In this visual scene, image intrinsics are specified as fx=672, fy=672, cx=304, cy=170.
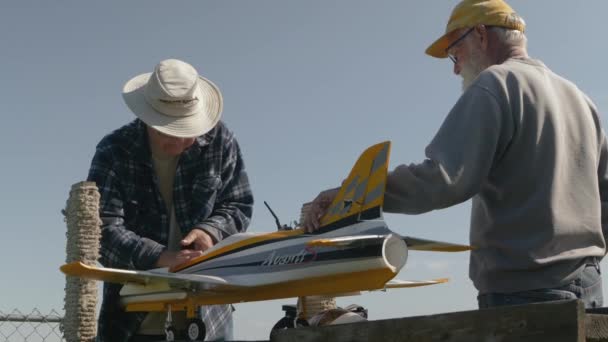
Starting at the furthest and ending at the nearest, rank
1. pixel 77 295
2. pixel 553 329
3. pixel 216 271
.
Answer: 1. pixel 216 271
2. pixel 77 295
3. pixel 553 329

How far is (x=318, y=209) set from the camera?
3.93 meters

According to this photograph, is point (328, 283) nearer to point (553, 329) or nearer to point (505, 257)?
point (505, 257)

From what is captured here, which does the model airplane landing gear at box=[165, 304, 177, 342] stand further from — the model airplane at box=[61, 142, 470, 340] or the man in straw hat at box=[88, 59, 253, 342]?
the man in straw hat at box=[88, 59, 253, 342]

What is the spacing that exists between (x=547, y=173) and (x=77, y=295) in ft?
10.3

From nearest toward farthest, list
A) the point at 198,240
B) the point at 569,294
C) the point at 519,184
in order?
1. the point at 569,294
2. the point at 519,184
3. the point at 198,240

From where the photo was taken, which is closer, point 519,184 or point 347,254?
point 519,184

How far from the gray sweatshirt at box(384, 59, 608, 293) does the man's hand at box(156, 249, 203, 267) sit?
2024 mm

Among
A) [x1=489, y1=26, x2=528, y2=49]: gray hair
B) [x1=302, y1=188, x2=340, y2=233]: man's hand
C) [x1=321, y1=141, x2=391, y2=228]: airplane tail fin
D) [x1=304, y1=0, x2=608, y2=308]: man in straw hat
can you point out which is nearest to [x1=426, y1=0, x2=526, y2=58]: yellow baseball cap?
[x1=489, y1=26, x2=528, y2=49]: gray hair

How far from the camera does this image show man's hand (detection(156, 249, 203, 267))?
191 inches

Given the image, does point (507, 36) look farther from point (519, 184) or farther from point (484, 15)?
point (519, 184)

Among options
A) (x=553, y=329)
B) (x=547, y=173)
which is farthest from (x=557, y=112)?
(x=553, y=329)

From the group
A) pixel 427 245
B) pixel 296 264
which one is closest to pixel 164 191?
pixel 296 264

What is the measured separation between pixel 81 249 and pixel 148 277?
515mm

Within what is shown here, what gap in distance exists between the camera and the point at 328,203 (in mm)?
3875
